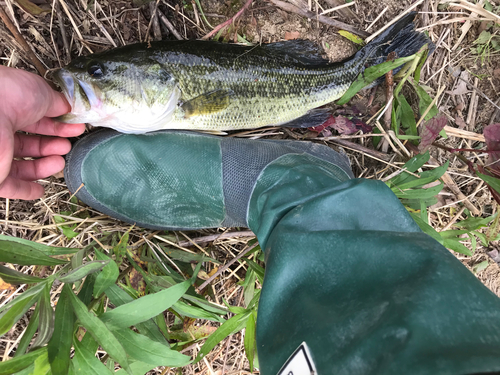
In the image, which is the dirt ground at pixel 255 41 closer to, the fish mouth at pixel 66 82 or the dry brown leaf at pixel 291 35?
the dry brown leaf at pixel 291 35

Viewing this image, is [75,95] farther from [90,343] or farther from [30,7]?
[90,343]

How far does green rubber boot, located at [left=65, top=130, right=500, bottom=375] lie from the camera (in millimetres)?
867

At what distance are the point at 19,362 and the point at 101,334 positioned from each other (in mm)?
339

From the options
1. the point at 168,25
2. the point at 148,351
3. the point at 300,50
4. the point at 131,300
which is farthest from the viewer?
the point at 300,50

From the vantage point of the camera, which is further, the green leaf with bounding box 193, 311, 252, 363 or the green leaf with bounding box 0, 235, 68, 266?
the green leaf with bounding box 193, 311, 252, 363

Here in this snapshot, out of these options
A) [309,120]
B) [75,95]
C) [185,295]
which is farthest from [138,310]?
[309,120]

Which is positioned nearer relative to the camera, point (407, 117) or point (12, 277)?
point (12, 277)

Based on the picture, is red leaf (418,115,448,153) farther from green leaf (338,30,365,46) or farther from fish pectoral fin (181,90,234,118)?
fish pectoral fin (181,90,234,118)

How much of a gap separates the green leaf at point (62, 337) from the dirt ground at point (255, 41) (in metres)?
1.06

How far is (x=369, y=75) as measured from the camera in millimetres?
2654

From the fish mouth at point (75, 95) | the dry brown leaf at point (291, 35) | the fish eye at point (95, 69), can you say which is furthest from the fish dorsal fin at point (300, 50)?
the fish mouth at point (75, 95)

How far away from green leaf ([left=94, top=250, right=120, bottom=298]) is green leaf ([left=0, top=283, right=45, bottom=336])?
26 cm

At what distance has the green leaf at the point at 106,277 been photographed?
5.33 feet

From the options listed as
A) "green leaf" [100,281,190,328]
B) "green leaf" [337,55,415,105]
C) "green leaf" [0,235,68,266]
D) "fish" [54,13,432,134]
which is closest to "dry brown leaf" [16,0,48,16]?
"fish" [54,13,432,134]
